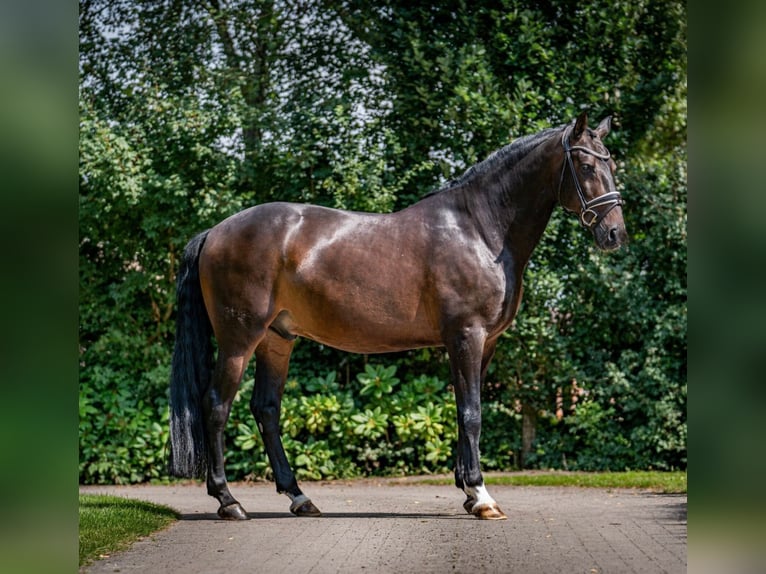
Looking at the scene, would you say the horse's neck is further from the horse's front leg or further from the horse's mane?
the horse's front leg

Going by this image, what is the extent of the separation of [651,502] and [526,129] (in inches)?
171


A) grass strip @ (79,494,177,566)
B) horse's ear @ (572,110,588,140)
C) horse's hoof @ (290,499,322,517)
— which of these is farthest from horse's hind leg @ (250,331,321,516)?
horse's ear @ (572,110,588,140)

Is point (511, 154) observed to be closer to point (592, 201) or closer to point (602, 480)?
point (592, 201)

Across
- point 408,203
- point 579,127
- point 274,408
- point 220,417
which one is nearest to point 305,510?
point 274,408

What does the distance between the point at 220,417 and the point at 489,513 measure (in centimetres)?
200

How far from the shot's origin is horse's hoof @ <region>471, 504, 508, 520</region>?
622cm

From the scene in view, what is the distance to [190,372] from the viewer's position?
21.5 feet

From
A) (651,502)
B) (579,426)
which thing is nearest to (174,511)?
(651,502)

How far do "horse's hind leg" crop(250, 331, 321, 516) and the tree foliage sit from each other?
103 inches

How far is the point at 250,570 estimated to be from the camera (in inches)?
181

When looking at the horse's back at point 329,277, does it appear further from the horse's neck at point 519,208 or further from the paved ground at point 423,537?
the paved ground at point 423,537

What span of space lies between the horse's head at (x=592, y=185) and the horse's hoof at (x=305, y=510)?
283 centimetres

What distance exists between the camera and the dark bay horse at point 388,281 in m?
6.26
